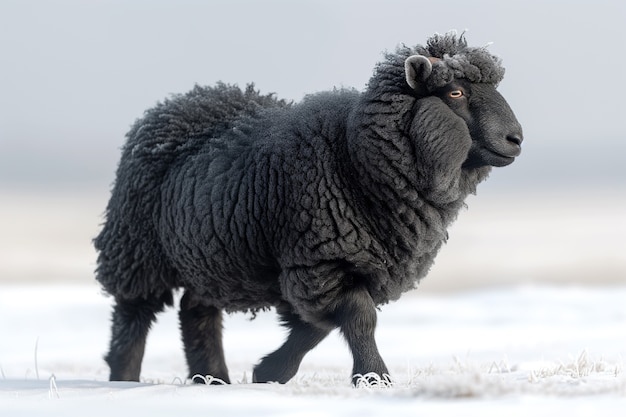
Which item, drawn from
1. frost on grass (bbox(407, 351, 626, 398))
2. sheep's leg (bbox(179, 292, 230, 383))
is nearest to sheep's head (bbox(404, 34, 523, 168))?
frost on grass (bbox(407, 351, 626, 398))

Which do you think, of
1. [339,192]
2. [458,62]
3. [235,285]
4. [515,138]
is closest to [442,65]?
[458,62]

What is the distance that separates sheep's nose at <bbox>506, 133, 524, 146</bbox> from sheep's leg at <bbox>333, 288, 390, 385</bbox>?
4.55 feet

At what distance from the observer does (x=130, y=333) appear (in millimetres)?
8469

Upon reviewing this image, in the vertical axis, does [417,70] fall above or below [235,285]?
above

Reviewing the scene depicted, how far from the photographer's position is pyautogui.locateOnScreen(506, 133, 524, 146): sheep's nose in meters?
6.45

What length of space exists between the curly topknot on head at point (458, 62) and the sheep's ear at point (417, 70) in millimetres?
49

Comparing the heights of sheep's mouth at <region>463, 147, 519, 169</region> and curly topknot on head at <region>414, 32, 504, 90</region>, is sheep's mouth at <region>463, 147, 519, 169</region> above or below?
below

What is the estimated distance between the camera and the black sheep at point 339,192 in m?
6.56

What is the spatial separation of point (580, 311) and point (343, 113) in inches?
304

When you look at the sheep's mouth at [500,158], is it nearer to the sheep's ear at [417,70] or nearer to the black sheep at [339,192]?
the black sheep at [339,192]

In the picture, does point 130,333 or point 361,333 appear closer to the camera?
point 361,333

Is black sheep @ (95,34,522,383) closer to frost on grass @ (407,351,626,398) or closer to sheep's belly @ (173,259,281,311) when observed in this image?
Answer: sheep's belly @ (173,259,281,311)

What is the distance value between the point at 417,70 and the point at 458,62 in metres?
0.27

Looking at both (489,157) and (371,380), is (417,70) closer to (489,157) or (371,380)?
(489,157)
